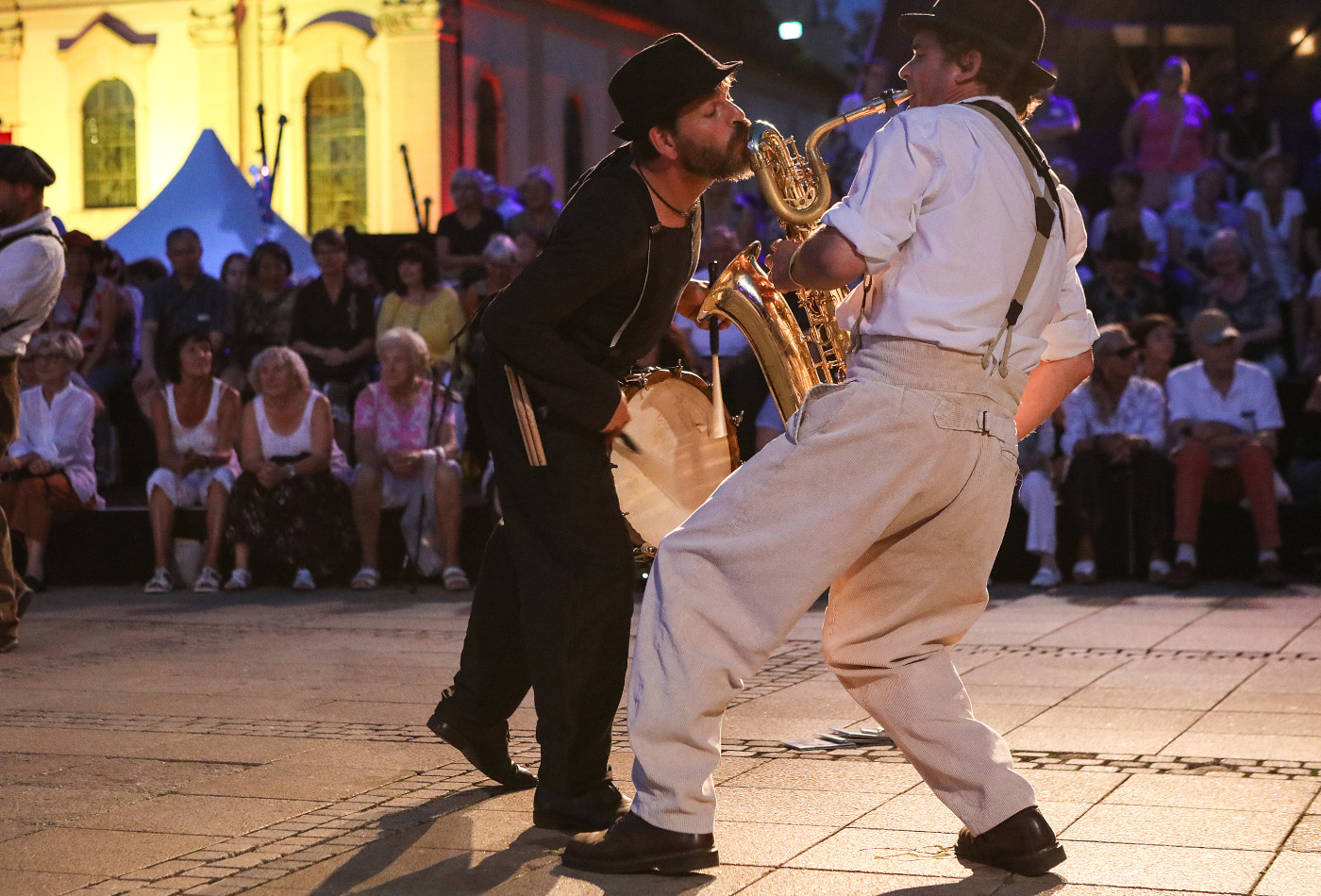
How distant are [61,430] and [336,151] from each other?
2807 cm

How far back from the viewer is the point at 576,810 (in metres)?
4.80

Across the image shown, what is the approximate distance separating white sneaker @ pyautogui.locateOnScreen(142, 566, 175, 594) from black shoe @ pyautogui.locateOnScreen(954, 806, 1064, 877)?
8288 millimetres

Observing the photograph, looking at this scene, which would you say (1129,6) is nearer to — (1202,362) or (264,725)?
(1202,362)

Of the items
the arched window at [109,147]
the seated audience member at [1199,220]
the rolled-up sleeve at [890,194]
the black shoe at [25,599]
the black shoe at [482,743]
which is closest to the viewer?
the rolled-up sleeve at [890,194]

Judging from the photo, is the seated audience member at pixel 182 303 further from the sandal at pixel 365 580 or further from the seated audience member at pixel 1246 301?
the seated audience member at pixel 1246 301

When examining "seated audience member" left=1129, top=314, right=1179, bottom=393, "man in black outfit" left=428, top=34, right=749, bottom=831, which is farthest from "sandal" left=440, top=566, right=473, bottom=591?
"man in black outfit" left=428, top=34, right=749, bottom=831

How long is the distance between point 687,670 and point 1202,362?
26.3ft

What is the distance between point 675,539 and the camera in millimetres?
4336

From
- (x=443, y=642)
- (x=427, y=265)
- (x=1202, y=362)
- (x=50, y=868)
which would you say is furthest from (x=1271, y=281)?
(x=50, y=868)

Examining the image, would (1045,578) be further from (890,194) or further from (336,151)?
(336,151)

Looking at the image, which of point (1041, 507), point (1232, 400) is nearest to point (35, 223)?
point (1041, 507)

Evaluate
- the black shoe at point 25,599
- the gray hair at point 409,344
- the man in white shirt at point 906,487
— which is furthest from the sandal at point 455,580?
the man in white shirt at point 906,487

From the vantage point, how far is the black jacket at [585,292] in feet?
15.6

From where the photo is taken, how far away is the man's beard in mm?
4836
